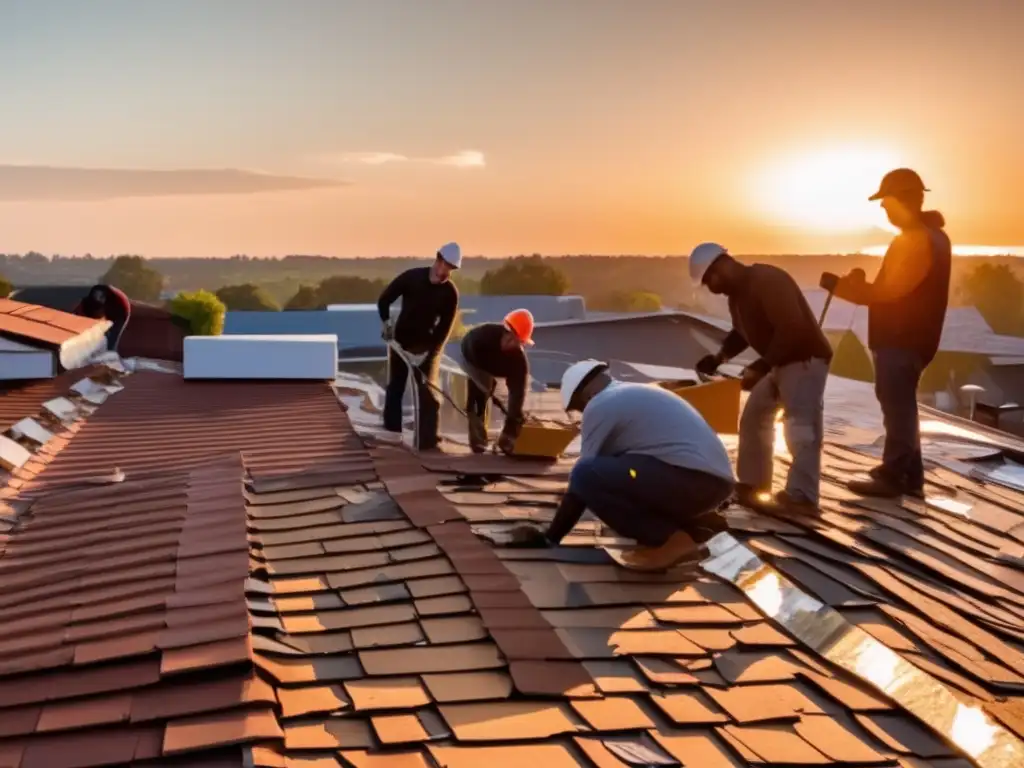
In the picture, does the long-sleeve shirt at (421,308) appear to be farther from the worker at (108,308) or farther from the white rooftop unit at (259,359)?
the worker at (108,308)

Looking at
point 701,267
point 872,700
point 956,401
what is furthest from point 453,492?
point 956,401

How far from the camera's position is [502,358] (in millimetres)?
8086

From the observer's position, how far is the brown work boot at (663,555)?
4.84m

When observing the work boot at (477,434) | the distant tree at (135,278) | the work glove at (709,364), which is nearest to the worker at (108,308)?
the work boot at (477,434)

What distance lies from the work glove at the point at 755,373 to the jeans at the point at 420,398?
253 centimetres

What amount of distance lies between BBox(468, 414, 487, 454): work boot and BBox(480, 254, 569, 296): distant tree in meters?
49.9

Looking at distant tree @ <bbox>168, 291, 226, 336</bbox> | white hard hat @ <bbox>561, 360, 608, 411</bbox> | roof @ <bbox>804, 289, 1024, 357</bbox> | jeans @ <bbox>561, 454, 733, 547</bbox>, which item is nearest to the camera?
jeans @ <bbox>561, 454, 733, 547</bbox>

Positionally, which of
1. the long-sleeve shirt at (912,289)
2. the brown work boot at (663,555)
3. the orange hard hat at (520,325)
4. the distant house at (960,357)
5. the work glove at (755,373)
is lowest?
the distant house at (960,357)

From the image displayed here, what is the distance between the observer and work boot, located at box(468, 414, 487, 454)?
26.7ft

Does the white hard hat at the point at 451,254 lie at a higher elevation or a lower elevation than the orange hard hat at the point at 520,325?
higher

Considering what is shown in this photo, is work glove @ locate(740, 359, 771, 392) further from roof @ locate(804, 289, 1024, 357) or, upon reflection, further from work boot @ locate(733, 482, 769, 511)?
roof @ locate(804, 289, 1024, 357)

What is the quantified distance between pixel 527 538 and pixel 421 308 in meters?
3.73

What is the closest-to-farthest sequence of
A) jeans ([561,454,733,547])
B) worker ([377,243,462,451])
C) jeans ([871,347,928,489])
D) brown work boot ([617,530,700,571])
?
brown work boot ([617,530,700,571]), jeans ([561,454,733,547]), jeans ([871,347,928,489]), worker ([377,243,462,451])

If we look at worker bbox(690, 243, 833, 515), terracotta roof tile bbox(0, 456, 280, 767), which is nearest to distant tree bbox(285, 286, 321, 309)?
worker bbox(690, 243, 833, 515)
